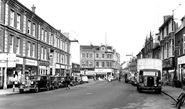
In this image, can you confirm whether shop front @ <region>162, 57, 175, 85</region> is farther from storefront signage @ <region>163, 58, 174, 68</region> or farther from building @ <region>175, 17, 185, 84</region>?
building @ <region>175, 17, 185, 84</region>

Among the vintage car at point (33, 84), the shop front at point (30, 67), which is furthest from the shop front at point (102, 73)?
the vintage car at point (33, 84)

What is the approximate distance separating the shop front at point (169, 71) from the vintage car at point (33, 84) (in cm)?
2058

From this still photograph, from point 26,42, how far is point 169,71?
2458 centimetres

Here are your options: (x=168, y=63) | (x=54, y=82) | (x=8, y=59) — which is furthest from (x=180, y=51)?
(x=8, y=59)

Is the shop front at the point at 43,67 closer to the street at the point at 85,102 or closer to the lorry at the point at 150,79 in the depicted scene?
the lorry at the point at 150,79

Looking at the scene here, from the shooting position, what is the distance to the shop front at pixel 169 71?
41.4m

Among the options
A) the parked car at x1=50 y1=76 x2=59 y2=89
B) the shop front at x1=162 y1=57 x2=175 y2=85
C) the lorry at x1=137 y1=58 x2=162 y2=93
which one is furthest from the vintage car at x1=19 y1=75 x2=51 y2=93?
the shop front at x1=162 y1=57 x2=175 y2=85

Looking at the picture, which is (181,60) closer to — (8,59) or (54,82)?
(54,82)

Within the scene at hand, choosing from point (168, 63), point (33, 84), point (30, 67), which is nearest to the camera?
point (33, 84)

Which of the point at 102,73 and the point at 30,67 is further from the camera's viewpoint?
the point at 102,73

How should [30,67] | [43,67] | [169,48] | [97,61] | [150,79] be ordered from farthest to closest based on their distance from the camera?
[97,61], [43,67], [169,48], [30,67], [150,79]

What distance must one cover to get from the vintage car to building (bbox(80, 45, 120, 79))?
73.1 meters

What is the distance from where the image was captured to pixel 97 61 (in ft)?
343

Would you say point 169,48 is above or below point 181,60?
above
